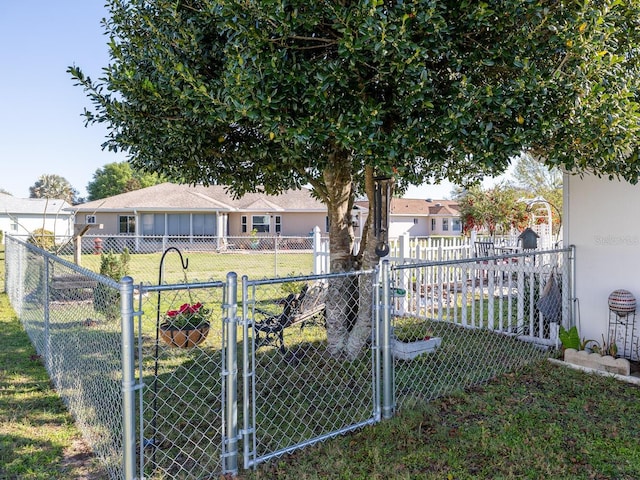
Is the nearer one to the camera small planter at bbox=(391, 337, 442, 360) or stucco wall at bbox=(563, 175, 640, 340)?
stucco wall at bbox=(563, 175, 640, 340)

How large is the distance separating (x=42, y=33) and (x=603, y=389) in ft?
43.2

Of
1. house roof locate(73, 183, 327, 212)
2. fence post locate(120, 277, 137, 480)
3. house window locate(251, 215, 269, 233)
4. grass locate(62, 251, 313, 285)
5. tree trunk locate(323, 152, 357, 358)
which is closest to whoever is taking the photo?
fence post locate(120, 277, 137, 480)

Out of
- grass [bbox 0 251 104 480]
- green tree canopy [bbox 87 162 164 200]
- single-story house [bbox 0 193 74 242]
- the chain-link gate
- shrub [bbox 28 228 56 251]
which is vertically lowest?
grass [bbox 0 251 104 480]

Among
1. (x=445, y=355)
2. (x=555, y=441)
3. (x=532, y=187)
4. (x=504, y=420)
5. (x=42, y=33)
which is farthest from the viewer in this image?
(x=532, y=187)

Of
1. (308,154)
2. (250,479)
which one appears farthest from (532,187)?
(250,479)

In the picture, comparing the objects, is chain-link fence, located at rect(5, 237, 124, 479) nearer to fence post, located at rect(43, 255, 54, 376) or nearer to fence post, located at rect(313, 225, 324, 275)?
fence post, located at rect(43, 255, 54, 376)

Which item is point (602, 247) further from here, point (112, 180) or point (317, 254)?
point (112, 180)

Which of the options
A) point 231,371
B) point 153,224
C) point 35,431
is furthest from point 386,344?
point 153,224

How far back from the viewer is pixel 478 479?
2.76 m

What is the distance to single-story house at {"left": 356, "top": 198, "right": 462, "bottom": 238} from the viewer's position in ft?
121

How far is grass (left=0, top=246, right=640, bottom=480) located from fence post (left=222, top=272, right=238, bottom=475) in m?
0.17

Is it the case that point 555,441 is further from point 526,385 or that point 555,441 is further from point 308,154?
point 308,154

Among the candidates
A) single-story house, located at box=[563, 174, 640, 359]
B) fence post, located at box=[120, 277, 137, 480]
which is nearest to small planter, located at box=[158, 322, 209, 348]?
fence post, located at box=[120, 277, 137, 480]

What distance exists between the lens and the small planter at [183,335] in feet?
12.9
